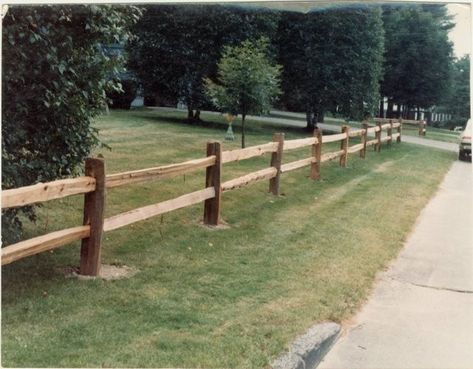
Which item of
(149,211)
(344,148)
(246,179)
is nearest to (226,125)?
(344,148)

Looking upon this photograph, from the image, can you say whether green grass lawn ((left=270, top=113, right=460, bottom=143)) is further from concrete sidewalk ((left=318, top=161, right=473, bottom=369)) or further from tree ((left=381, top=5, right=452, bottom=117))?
concrete sidewalk ((left=318, top=161, right=473, bottom=369))

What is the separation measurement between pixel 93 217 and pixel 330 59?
12.3 metres

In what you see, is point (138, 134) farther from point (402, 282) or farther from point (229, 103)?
point (402, 282)

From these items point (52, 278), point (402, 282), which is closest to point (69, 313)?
point (52, 278)

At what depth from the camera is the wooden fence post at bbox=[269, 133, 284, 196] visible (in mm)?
8953

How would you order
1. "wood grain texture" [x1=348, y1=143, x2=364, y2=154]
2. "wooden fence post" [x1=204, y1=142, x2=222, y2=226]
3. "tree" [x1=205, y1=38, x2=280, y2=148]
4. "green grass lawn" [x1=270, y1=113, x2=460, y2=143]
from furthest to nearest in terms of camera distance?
"green grass lawn" [x1=270, y1=113, x2=460, y2=143] < "wood grain texture" [x1=348, y1=143, x2=364, y2=154] < "tree" [x1=205, y1=38, x2=280, y2=148] < "wooden fence post" [x1=204, y1=142, x2=222, y2=226]

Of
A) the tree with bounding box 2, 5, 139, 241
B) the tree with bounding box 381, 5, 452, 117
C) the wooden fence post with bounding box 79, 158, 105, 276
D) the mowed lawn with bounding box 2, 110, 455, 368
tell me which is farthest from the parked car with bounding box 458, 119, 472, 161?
the wooden fence post with bounding box 79, 158, 105, 276

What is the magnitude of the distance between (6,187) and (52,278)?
0.85 meters

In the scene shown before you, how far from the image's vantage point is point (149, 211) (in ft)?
17.8

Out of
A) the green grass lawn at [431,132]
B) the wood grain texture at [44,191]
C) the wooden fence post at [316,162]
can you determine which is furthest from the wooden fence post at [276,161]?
the green grass lawn at [431,132]

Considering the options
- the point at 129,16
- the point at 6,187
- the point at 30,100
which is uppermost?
the point at 129,16

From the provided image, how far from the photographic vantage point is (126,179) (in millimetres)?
5008

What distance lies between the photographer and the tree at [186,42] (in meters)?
13.9

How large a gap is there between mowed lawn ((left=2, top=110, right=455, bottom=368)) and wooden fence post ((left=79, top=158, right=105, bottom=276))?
17 cm
